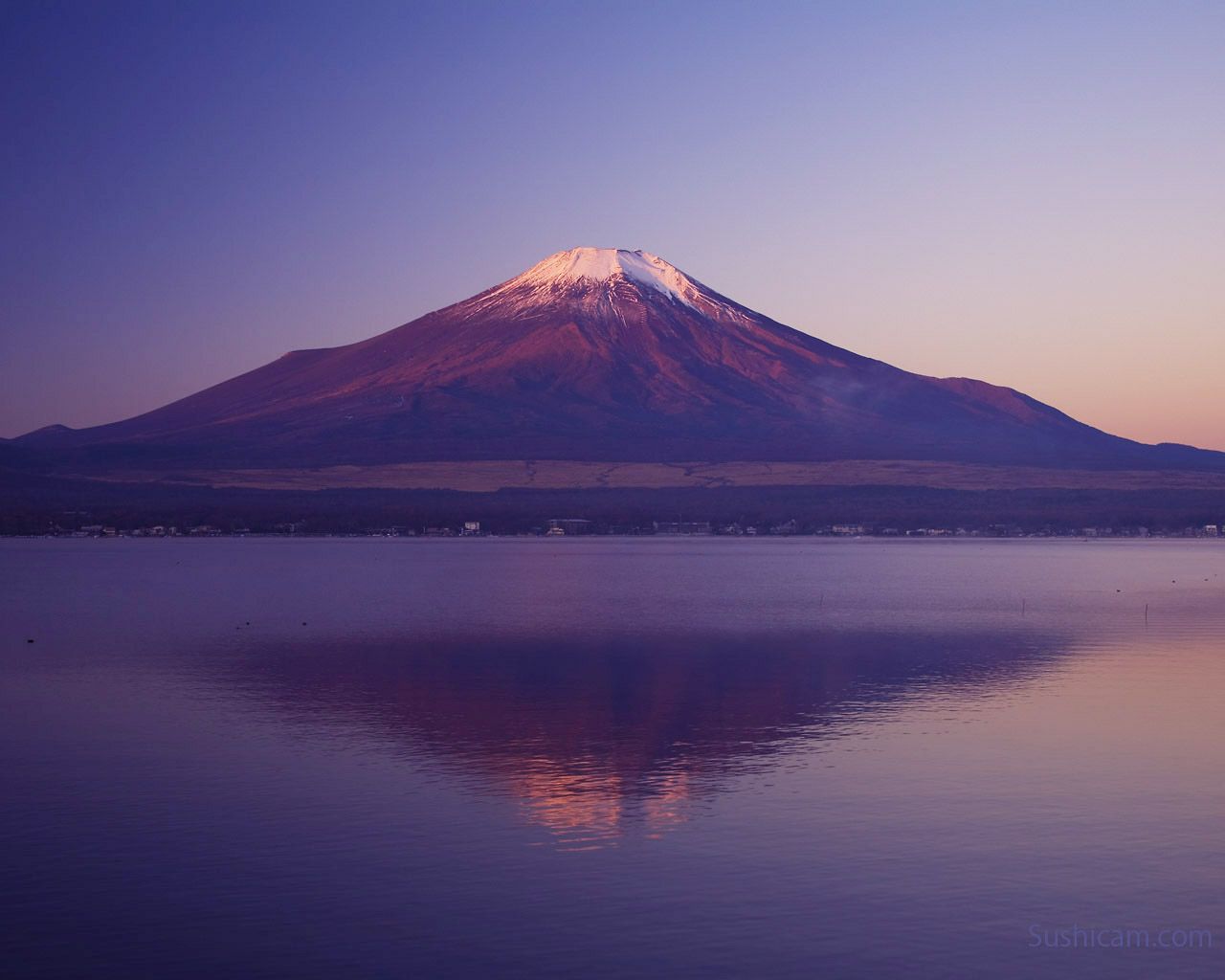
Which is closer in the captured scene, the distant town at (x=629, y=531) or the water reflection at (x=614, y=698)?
the water reflection at (x=614, y=698)

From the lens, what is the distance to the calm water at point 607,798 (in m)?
14.0

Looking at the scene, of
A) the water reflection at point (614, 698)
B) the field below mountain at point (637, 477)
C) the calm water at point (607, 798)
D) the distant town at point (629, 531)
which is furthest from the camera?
the field below mountain at point (637, 477)

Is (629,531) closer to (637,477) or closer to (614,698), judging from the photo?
(637,477)

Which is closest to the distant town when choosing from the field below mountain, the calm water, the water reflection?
the field below mountain

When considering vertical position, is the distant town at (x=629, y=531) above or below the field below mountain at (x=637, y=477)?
below

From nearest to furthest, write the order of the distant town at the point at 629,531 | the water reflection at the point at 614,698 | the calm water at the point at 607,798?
the calm water at the point at 607,798, the water reflection at the point at 614,698, the distant town at the point at 629,531

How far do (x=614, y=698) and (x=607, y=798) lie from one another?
9454 mm

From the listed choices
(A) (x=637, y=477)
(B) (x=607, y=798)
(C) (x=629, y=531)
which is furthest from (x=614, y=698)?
(A) (x=637, y=477)

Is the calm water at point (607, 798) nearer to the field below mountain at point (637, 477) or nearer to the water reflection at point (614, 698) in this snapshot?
the water reflection at point (614, 698)

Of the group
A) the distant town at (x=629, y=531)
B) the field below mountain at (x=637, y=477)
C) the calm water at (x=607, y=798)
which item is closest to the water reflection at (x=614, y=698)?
the calm water at (x=607, y=798)

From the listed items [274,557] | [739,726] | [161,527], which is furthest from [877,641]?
[161,527]

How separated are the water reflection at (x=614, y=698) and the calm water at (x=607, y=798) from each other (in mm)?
127

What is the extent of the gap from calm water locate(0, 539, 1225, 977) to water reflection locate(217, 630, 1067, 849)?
0.13 metres

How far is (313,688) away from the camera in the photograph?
30.5 meters
